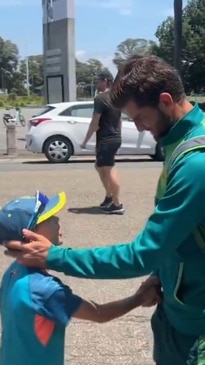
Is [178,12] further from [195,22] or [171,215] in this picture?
[195,22]

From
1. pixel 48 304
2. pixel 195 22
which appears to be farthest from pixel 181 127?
pixel 195 22

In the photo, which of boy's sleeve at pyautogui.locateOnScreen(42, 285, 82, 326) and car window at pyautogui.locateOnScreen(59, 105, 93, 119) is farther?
car window at pyautogui.locateOnScreen(59, 105, 93, 119)

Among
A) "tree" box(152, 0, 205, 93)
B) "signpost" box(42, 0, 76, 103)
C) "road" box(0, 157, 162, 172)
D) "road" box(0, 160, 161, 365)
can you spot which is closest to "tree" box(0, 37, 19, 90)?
"tree" box(152, 0, 205, 93)

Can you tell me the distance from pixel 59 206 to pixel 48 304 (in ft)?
1.18

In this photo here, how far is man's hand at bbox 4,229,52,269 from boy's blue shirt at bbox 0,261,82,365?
10cm

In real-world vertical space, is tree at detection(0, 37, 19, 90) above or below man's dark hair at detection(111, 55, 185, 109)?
below

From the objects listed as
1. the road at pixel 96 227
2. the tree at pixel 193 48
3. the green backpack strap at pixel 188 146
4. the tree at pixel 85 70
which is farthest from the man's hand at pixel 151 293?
the tree at pixel 85 70

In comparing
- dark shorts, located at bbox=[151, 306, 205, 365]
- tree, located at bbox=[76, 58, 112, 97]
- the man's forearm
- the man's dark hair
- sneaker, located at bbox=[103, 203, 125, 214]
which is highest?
the man's dark hair

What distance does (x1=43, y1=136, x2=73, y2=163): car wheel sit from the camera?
1691 centimetres

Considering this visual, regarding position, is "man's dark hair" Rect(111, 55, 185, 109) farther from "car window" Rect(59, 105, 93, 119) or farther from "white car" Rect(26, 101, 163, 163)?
"car window" Rect(59, 105, 93, 119)

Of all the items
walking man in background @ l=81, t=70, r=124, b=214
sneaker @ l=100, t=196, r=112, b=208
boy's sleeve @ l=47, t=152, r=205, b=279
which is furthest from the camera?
sneaker @ l=100, t=196, r=112, b=208

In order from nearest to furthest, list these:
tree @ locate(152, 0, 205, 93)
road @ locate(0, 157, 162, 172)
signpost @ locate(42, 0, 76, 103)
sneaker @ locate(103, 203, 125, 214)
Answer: sneaker @ locate(103, 203, 125, 214)
road @ locate(0, 157, 162, 172)
signpost @ locate(42, 0, 76, 103)
tree @ locate(152, 0, 205, 93)

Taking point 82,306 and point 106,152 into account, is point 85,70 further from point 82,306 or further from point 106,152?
point 82,306

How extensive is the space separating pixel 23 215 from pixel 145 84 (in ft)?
2.06
